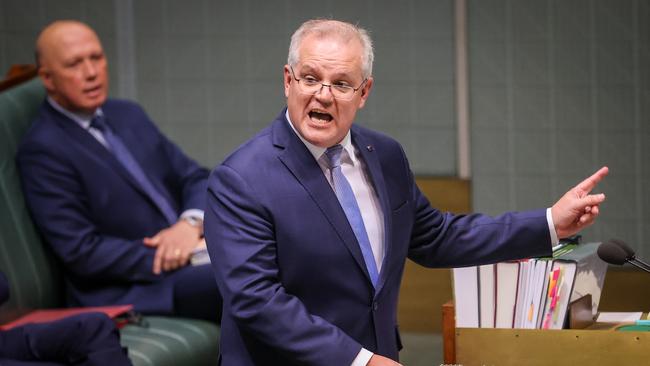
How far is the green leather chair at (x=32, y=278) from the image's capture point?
3.72 metres

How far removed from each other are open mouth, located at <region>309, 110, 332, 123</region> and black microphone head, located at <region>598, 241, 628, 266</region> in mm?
687

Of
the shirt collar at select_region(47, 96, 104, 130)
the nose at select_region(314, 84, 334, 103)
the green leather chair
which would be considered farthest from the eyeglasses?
the shirt collar at select_region(47, 96, 104, 130)

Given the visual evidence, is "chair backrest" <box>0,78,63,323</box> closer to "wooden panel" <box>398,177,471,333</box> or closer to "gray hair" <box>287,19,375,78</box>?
"wooden panel" <box>398,177,471,333</box>

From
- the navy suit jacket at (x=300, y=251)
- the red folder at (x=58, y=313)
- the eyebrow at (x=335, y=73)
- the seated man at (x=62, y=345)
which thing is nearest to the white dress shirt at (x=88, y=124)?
the red folder at (x=58, y=313)

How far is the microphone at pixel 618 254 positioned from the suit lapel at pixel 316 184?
540mm

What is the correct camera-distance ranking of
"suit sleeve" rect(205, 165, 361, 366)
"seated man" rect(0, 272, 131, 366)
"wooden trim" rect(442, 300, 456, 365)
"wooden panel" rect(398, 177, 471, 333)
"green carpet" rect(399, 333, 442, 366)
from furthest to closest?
1. "wooden panel" rect(398, 177, 471, 333)
2. "seated man" rect(0, 272, 131, 366)
3. "green carpet" rect(399, 333, 442, 366)
4. "wooden trim" rect(442, 300, 456, 365)
5. "suit sleeve" rect(205, 165, 361, 366)

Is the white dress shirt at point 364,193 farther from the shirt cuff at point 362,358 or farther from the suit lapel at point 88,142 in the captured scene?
the suit lapel at point 88,142

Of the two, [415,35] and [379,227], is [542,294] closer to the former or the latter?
[379,227]

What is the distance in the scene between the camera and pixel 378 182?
2600 millimetres

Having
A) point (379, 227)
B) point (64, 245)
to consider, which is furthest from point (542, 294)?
point (64, 245)

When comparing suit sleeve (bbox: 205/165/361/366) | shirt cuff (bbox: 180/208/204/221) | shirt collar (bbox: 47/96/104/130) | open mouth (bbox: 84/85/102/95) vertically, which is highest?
open mouth (bbox: 84/85/102/95)

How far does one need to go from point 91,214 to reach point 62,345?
80 cm

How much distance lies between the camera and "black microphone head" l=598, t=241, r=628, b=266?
2.54m

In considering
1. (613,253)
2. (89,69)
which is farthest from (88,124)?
(613,253)
